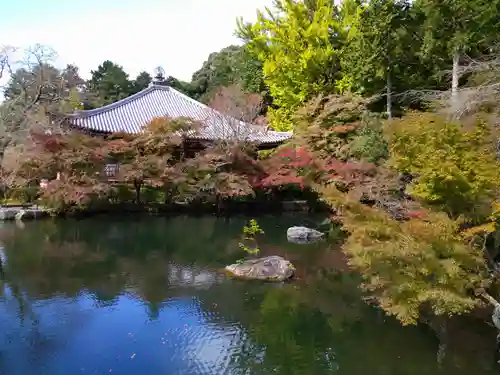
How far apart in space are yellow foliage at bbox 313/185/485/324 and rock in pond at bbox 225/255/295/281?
11.3ft

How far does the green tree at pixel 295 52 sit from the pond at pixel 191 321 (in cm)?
1345

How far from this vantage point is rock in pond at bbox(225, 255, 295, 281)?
842cm

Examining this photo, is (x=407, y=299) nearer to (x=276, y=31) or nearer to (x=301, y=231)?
(x=301, y=231)

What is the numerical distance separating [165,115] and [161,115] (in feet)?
7.64

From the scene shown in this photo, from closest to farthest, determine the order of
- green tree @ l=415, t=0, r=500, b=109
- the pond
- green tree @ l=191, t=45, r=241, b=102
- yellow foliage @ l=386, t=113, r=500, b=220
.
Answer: yellow foliage @ l=386, t=113, r=500, b=220 → the pond → green tree @ l=415, t=0, r=500, b=109 → green tree @ l=191, t=45, r=241, b=102

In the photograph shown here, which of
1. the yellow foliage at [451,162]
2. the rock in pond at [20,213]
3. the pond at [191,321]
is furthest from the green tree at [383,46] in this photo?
the rock in pond at [20,213]

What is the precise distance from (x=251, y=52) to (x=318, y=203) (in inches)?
468

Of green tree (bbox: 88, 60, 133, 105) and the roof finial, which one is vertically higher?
green tree (bbox: 88, 60, 133, 105)

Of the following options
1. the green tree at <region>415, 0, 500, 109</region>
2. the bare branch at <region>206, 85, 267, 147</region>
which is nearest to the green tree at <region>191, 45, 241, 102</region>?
the bare branch at <region>206, 85, 267, 147</region>

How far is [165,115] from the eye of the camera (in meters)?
16.8

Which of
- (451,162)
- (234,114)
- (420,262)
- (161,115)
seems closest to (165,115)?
A: (161,115)

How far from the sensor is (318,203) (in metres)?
17.4

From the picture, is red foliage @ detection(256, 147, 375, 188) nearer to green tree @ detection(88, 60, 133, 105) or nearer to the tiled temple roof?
the tiled temple roof

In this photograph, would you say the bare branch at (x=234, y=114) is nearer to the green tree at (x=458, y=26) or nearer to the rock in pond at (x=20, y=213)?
the green tree at (x=458, y=26)
